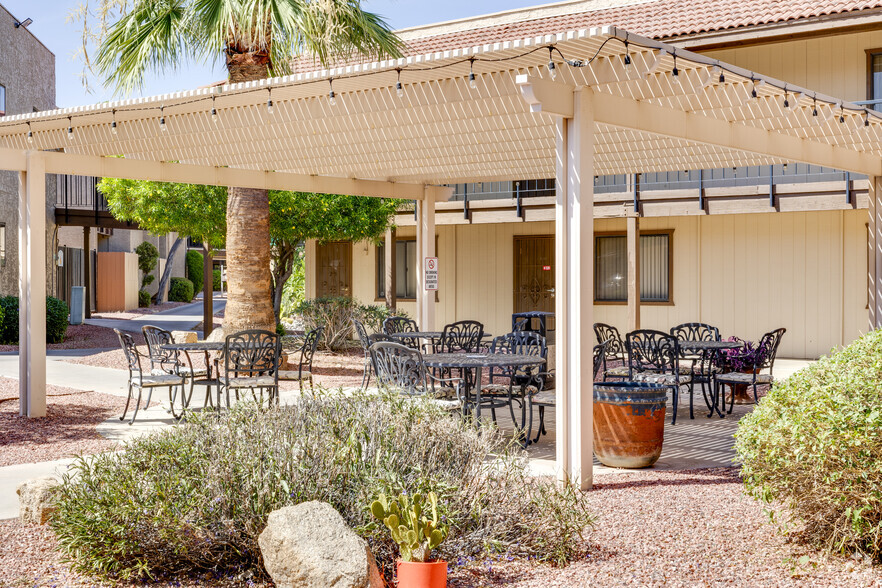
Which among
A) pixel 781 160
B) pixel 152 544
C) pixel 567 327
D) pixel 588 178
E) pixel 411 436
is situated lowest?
pixel 152 544

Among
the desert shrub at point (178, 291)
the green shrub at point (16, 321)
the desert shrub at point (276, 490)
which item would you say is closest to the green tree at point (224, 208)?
the green shrub at point (16, 321)

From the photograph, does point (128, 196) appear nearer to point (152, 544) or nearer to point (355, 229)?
point (355, 229)

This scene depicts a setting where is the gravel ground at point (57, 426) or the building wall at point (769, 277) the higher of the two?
the building wall at point (769, 277)

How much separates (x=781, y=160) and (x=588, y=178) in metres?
4.36

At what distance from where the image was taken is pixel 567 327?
6.10m

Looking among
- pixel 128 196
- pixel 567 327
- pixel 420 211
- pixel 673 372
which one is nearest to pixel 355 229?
pixel 420 211

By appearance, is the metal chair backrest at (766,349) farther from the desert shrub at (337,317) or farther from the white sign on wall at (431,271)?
the desert shrub at (337,317)

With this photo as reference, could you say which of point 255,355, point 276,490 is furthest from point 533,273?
point 276,490

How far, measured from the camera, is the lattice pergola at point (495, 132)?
237 inches

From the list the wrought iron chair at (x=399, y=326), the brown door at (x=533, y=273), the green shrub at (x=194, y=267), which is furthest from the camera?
the green shrub at (x=194, y=267)

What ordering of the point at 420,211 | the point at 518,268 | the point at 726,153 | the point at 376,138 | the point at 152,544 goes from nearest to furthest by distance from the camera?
1. the point at 152,544
2. the point at 376,138
3. the point at 726,153
4. the point at 420,211
5. the point at 518,268

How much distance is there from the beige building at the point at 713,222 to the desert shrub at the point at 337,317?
1287mm

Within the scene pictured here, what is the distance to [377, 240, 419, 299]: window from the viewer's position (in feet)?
66.0

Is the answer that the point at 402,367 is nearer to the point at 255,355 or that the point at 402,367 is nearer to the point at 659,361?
the point at 255,355
